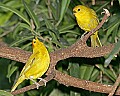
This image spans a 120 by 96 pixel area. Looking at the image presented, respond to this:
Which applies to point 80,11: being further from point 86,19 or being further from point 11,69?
point 11,69

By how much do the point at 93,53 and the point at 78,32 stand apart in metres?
0.54

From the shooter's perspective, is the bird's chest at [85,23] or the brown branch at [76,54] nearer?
the brown branch at [76,54]

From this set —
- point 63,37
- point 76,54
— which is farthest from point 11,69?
point 76,54

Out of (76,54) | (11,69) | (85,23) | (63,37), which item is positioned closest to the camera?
(76,54)

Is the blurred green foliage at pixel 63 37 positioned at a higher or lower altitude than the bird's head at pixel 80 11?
lower

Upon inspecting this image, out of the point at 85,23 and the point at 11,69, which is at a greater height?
the point at 85,23

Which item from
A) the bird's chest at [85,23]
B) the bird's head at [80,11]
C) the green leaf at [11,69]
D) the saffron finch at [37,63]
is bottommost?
the green leaf at [11,69]

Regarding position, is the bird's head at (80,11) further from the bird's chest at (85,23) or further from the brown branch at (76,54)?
the brown branch at (76,54)

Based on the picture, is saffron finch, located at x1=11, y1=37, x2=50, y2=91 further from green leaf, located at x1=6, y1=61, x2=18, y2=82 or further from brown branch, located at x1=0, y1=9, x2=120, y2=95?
green leaf, located at x1=6, y1=61, x2=18, y2=82

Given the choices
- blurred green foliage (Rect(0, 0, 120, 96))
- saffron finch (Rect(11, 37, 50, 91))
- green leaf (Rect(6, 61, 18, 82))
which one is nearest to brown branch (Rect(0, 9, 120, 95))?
saffron finch (Rect(11, 37, 50, 91))

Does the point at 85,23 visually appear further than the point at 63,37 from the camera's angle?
Answer: No

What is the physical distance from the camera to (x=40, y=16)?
230 cm

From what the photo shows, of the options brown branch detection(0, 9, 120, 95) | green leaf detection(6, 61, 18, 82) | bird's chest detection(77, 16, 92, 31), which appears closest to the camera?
brown branch detection(0, 9, 120, 95)

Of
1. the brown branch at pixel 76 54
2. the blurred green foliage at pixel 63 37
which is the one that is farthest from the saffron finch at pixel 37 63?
the blurred green foliage at pixel 63 37
